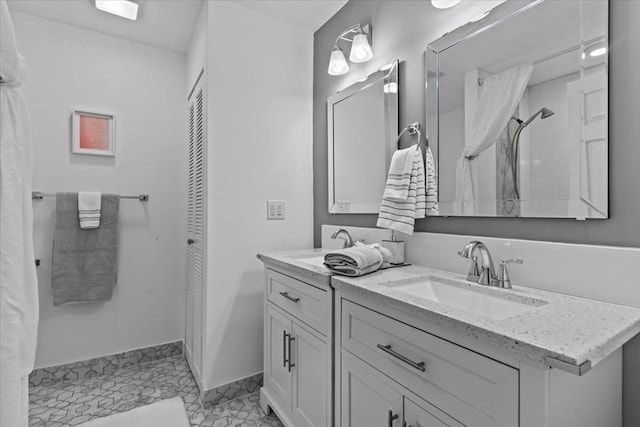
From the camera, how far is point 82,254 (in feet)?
6.97

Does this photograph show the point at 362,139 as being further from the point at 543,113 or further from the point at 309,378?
the point at 309,378

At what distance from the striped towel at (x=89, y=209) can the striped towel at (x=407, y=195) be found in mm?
1861

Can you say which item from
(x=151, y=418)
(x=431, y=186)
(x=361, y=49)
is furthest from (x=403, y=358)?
(x=361, y=49)

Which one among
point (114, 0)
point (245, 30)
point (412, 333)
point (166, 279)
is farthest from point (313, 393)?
point (114, 0)

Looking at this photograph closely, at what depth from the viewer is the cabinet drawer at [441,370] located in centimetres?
68

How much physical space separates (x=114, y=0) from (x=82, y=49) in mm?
528

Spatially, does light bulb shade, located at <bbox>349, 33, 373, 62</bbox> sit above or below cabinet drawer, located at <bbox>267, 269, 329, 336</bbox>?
above

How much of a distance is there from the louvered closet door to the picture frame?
0.53m

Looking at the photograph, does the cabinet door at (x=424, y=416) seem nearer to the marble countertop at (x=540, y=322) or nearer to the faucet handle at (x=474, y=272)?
the marble countertop at (x=540, y=322)

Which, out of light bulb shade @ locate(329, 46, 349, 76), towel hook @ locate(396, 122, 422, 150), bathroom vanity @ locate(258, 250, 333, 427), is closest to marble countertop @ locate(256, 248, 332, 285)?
bathroom vanity @ locate(258, 250, 333, 427)

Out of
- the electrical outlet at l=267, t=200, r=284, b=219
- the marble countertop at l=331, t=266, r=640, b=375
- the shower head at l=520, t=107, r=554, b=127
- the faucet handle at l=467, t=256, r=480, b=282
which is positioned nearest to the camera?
the marble countertop at l=331, t=266, r=640, b=375

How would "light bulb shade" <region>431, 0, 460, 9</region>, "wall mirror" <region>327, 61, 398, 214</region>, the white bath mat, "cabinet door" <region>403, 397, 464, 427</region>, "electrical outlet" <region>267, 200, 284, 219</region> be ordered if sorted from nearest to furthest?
"cabinet door" <region>403, 397, 464, 427</region>, "light bulb shade" <region>431, 0, 460, 9</region>, the white bath mat, "wall mirror" <region>327, 61, 398, 214</region>, "electrical outlet" <region>267, 200, 284, 219</region>

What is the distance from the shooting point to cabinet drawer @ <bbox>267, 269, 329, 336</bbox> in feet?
4.22

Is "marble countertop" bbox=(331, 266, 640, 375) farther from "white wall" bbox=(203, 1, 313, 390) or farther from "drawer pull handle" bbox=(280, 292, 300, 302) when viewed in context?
"white wall" bbox=(203, 1, 313, 390)
